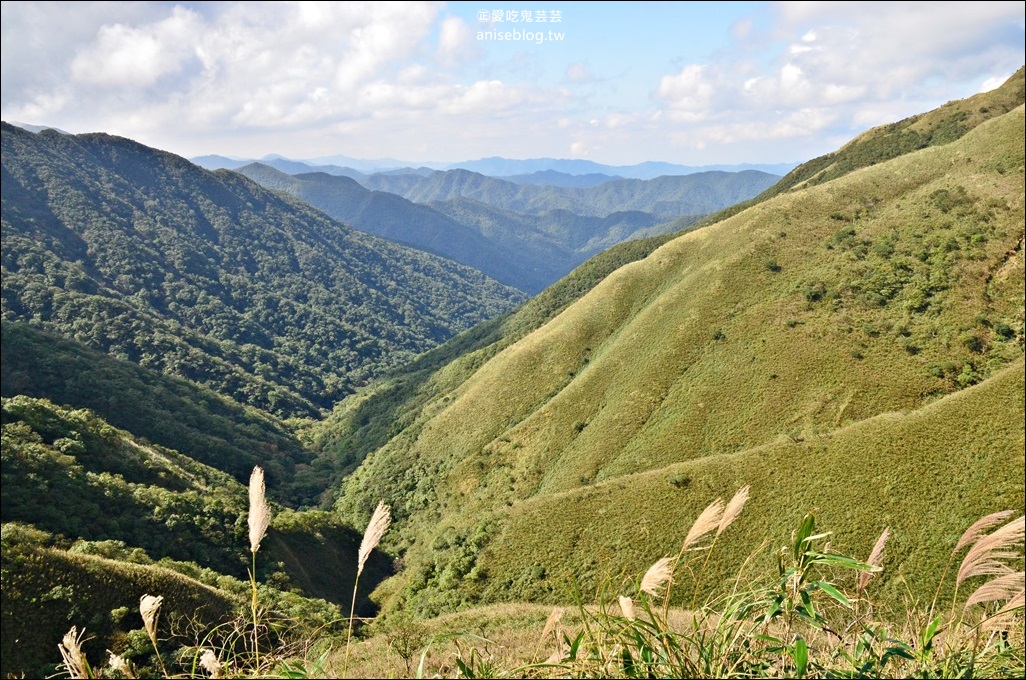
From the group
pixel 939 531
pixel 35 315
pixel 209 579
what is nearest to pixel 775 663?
pixel 939 531

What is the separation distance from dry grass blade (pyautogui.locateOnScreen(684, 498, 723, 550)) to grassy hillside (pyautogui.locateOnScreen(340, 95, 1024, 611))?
1375 inches

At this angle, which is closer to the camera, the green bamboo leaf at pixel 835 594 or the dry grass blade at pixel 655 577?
the green bamboo leaf at pixel 835 594

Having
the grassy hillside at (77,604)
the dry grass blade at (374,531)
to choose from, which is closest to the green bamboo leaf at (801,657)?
→ the dry grass blade at (374,531)

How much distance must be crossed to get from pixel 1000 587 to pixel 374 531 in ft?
16.8

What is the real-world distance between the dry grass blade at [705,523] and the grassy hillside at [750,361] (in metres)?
34.9

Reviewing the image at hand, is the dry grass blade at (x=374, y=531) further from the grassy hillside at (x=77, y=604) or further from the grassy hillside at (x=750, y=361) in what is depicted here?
the grassy hillside at (x=750, y=361)

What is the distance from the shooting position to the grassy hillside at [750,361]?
45.2 meters

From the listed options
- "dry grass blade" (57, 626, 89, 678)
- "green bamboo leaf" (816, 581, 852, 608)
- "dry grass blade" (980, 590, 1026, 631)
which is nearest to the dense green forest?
"green bamboo leaf" (816, 581, 852, 608)

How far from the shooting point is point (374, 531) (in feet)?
14.3

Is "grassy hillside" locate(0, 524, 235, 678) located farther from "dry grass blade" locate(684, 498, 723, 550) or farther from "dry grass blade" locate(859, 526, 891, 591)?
"dry grass blade" locate(859, 526, 891, 591)

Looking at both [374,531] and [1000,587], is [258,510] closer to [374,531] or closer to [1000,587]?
[374,531]

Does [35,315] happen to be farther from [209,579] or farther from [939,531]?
[939,531]

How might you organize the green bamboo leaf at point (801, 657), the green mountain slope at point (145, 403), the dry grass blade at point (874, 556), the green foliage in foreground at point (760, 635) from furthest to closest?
the green mountain slope at point (145, 403) → the dry grass blade at point (874, 556) → the green foliage in foreground at point (760, 635) → the green bamboo leaf at point (801, 657)

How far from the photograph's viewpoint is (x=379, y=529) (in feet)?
14.4
